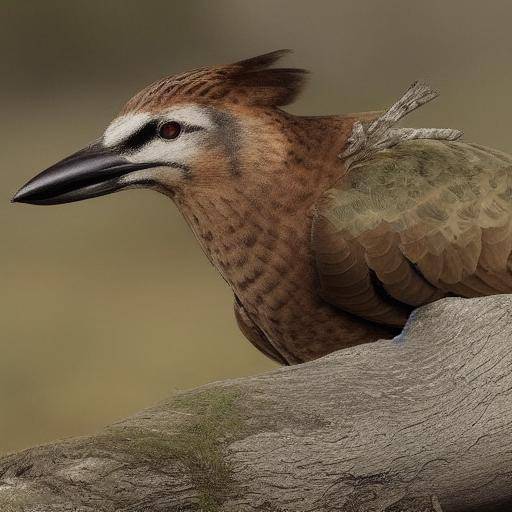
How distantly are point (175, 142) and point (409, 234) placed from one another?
28 cm

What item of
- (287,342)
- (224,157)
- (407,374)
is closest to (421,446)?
(407,374)

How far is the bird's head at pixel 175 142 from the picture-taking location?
3.68 feet

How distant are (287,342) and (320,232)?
0.15 metres

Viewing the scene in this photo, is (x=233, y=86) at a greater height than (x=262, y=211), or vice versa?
(x=233, y=86)

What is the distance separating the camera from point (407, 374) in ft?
3.53

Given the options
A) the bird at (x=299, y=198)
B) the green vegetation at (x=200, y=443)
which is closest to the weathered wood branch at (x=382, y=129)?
the bird at (x=299, y=198)

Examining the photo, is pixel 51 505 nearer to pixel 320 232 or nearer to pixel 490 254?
pixel 320 232

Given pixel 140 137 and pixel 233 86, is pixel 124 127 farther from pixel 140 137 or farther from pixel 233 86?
pixel 233 86

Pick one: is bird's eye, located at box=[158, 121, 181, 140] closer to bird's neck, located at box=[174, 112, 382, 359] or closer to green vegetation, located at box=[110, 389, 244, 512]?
bird's neck, located at box=[174, 112, 382, 359]

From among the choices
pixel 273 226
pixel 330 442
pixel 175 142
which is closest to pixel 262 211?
pixel 273 226

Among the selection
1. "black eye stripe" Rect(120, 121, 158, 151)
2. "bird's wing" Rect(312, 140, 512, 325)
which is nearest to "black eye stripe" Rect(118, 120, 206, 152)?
"black eye stripe" Rect(120, 121, 158, 151)

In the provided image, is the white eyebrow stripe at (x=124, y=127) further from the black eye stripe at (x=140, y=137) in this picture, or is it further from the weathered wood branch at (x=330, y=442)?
the weathered wood branch at (x=330, y=442)

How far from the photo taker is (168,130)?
1128mm

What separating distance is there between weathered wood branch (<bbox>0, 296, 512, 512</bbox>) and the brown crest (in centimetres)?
30
